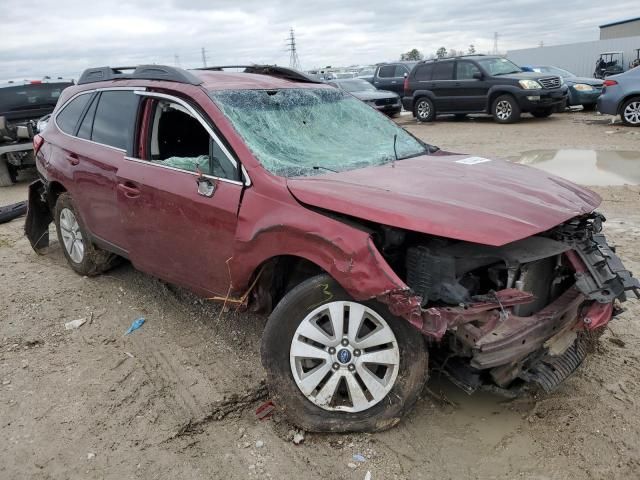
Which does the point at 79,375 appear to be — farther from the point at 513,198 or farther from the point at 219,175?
the point at 513,198

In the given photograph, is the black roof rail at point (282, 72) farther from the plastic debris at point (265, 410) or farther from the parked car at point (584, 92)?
the parked car at point (584, 92)

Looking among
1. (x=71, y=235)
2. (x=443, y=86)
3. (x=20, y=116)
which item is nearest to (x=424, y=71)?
(x=443, y=86)

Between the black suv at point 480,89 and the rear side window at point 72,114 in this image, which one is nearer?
the rear side window at point 72,114

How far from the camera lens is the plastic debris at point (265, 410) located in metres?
3.14

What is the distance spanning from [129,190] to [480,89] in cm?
1350

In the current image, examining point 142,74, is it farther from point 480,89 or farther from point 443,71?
point 443,71

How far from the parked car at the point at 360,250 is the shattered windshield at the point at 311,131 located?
2cm

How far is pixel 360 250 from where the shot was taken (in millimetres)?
2678

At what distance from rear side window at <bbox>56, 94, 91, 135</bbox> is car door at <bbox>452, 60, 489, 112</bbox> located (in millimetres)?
12638

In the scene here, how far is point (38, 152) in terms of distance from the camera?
18.1 feet

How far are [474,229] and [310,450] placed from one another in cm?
139

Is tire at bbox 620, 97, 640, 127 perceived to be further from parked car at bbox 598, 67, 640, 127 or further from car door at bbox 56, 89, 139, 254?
car door at bbox 56, 89, 139, 254

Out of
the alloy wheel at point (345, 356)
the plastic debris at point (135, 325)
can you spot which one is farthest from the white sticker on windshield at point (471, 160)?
the plastic debris at point (135, 325)

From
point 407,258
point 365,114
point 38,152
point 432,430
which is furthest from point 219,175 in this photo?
point 38,152
